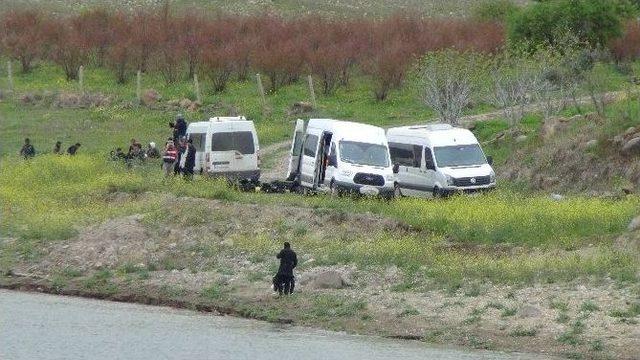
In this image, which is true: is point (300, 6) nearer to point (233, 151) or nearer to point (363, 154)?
point (233, 151)

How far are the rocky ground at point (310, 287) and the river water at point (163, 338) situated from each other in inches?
27.8

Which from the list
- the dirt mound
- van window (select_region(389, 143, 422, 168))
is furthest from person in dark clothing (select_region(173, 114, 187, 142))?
the dirt mound

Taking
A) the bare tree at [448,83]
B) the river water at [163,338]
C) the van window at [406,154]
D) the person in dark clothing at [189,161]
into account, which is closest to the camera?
the river water at [163,338]

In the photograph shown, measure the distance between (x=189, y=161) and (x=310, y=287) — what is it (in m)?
12.9

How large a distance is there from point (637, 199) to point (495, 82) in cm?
1708

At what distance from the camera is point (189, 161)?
4191 cm

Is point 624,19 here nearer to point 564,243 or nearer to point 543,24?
point 543,24

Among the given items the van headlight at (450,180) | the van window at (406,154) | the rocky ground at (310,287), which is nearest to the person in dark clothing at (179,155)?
the rocky ground at (310,287)

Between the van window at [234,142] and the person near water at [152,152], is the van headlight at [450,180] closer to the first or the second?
the van window at [234,142]

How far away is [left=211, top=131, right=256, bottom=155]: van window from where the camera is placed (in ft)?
139

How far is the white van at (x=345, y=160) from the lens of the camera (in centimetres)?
3838

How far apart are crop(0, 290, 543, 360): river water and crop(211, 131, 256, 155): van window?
1259 cm

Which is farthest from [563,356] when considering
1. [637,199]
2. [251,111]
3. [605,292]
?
[251,111]

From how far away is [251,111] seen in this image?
59375 mm
